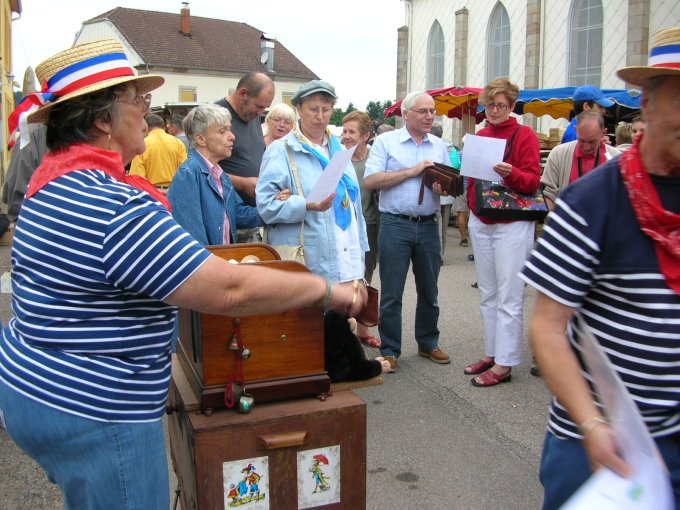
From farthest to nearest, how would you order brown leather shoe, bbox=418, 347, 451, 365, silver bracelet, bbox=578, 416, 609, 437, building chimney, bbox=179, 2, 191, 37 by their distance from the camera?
building chimney, bbox=179, 2, 191, 37 < brown leather shoe, bbox=418, 347, 451, 365 < silver bracelet, bbox=578, 416, 609, 437

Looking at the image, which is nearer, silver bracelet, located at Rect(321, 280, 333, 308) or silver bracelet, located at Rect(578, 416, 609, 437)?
silver bracelet, located at Rect(578, 416, 609, 437)

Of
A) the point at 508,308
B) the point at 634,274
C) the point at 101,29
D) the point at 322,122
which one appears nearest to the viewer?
the point at 634,274

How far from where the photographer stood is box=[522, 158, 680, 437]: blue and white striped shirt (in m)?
1.55

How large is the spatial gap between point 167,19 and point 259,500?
4665cm

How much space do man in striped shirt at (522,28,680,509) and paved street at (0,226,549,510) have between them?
1891 millimetres

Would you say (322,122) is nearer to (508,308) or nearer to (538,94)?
(508,308)

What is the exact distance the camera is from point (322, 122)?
4148 millimetres

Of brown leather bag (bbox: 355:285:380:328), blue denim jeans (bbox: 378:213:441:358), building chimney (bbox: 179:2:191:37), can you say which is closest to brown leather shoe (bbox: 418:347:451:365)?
blue denim jeans (bbox: 378:213:441:358)

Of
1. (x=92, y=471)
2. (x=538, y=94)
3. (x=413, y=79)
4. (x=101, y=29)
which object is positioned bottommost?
(x=92, y=471)

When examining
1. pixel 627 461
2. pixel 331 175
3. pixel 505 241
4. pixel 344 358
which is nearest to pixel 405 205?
pixel 505 241

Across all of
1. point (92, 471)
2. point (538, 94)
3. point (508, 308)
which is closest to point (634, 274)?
point (92, 471)

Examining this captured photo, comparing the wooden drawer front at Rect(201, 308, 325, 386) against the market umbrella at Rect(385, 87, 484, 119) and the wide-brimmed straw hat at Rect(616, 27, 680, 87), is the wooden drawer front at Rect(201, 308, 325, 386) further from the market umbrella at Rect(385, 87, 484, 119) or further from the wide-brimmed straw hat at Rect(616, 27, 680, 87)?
the market umbrella at Rect(385, 87, 484, 119)

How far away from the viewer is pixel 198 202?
3691 millimetres

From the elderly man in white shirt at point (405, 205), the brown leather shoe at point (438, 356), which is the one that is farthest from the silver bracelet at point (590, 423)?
the brown leather shoe at point (438, 356)
